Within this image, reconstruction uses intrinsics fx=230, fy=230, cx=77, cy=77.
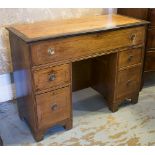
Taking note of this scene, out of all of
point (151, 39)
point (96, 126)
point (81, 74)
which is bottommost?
point (96, 126)

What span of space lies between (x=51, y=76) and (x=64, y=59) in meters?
0.14

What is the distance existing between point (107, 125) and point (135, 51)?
0.65m

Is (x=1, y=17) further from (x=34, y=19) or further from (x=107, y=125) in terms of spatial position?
(x=107, y=125)

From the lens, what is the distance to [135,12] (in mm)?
2131

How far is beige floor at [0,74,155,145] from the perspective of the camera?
67.0 inches

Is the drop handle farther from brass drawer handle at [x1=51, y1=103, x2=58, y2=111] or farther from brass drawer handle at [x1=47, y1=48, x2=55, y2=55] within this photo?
brass drawer handle at [x1=51, y1=103, x2=58, y2=111]

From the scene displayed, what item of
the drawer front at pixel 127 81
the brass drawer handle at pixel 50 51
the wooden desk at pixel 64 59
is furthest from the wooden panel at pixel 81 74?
the brass drawer handle at pixel 50 51

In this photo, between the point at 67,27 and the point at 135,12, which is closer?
the point at 67,27

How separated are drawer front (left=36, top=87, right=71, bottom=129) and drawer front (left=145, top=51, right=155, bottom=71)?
101 centimetres

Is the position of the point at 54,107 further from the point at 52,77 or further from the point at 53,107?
the point at 52,77

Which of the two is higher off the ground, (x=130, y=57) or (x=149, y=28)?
(x=149, y=28)

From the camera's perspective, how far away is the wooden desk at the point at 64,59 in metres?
1.47

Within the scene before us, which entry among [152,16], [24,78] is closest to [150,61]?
[152,16]

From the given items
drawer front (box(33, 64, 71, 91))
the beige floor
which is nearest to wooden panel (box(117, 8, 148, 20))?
the beige floor
